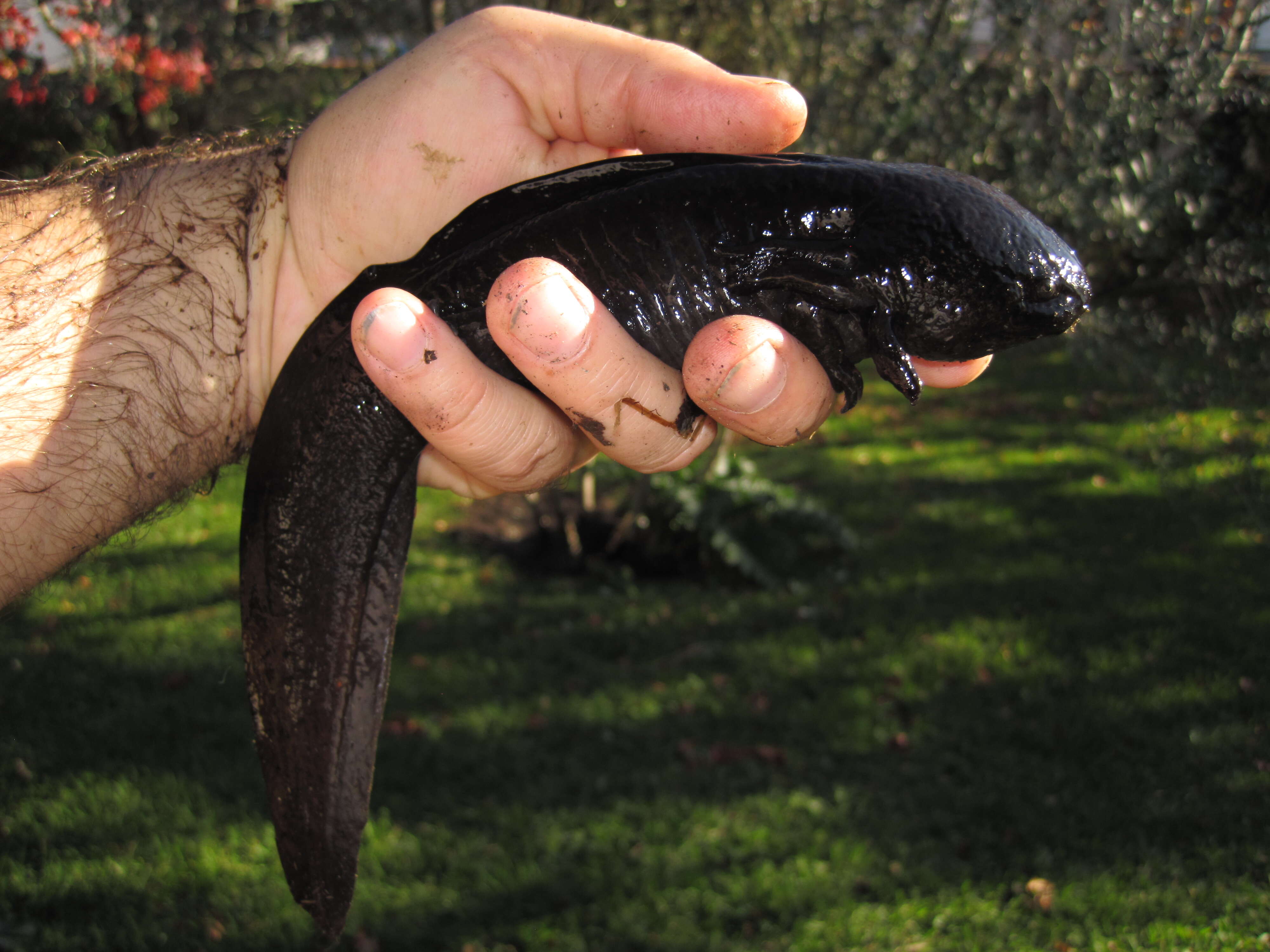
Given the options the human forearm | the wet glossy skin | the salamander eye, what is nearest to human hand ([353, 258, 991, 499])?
the wet glossy skin

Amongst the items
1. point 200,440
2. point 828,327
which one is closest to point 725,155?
point 828,327

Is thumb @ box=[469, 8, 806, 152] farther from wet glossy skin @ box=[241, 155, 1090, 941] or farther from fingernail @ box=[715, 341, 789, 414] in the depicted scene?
fingernail @ box=[715, 341, 789, 414]

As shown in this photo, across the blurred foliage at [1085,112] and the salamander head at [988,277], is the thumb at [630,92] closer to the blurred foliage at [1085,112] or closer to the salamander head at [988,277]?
the salamander head at [988,277]

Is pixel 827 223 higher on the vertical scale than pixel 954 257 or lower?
higher

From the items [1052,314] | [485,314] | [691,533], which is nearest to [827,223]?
[1052,314]

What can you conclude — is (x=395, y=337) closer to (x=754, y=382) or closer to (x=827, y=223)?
(x=754, y=382)

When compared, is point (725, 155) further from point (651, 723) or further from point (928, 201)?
point (651, 723)

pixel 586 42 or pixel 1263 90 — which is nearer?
pixel 586 42
